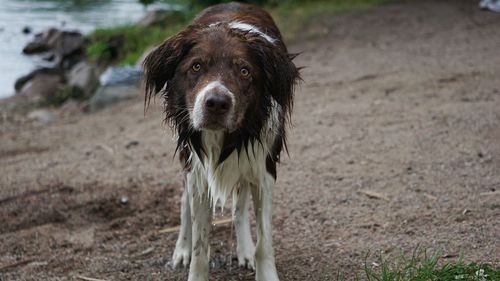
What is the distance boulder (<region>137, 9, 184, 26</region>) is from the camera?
15195 mm

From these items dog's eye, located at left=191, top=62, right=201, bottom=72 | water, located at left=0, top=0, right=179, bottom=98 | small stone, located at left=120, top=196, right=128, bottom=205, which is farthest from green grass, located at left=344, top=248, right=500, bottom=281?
water, located at left=0, top=0, right=179, bottom=98

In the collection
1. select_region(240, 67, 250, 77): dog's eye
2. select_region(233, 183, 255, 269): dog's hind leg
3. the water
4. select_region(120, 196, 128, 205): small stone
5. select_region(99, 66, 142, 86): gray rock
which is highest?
select_region(240, 67, 250, 77): dog's eye

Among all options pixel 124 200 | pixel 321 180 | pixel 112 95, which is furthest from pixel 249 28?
pixel 112 95

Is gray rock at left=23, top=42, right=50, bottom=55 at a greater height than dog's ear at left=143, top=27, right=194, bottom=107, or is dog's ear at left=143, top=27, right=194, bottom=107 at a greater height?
dog's ear at left=143, top=27, right=194, bottom=107

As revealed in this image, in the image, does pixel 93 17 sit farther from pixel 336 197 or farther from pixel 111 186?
pixel 336 197

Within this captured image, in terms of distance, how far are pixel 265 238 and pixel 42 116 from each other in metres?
7.34

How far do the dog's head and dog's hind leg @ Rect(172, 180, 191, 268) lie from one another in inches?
40.1

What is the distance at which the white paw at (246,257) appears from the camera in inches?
203

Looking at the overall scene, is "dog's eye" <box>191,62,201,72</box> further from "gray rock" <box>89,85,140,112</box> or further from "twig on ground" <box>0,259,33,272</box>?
"gray rock" <box>89,85,140,112</box>

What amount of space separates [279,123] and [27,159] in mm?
4540

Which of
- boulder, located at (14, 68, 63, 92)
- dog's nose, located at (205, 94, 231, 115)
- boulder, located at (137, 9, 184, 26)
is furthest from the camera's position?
boulder, located at (137, 9, 184, 26)

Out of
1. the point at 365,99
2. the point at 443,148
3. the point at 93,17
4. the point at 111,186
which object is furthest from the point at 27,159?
the point at 93,17

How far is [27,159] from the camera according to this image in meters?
8.36

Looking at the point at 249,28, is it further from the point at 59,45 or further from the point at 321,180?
the point at 59,45
